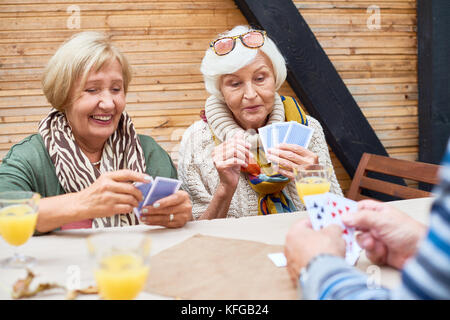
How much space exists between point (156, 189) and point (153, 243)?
0.67 feet

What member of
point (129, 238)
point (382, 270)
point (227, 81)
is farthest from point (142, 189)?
point (227, 81)

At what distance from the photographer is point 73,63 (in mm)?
1854

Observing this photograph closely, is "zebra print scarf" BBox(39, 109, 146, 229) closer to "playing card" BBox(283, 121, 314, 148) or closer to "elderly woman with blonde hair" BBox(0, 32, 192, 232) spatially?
"elderly woman with blonde hair" BBox(0, 32, 192, 232)

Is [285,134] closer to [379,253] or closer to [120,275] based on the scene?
[379,253]

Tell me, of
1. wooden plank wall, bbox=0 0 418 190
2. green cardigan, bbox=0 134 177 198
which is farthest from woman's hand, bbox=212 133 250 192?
wooden plank wall, bbox=0 0 418 190

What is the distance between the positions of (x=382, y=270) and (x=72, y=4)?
2922 millimetres

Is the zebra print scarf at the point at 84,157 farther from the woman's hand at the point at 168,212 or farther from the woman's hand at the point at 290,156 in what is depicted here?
the woman's hand at the point at 290,156

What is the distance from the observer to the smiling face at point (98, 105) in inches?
74.9

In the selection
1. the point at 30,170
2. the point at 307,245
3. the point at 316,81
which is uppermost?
the point at 316,81

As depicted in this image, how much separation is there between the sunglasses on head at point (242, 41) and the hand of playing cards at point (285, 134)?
58 cm

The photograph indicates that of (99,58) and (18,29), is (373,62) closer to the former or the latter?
(99,58)

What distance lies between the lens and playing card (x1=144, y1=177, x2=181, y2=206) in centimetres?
148

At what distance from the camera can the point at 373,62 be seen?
3.59m

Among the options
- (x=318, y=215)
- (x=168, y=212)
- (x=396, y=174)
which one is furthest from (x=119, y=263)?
(x=396, y=174)
